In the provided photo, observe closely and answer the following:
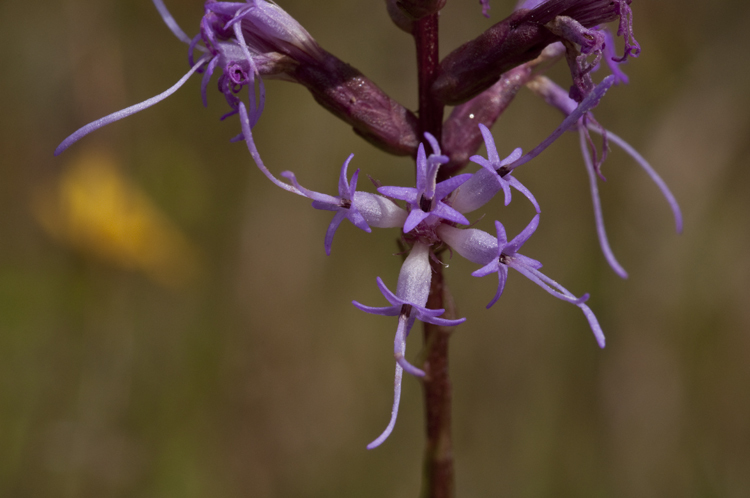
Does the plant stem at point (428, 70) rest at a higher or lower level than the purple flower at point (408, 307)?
higher

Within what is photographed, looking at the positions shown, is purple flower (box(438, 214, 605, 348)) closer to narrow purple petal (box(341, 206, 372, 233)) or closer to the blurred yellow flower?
narrow purple petal (box(341, 206, 372, 233))

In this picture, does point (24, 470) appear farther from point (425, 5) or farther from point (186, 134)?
point (425, 5)

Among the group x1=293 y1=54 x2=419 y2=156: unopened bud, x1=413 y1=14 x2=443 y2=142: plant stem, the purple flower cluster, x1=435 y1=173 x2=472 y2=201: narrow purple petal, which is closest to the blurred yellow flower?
the purple flower cluster

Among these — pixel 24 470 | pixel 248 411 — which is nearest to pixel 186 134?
pixel 248 411

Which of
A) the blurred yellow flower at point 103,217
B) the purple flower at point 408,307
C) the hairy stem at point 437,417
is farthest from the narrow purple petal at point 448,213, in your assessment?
the blurred yellow flower at point 103,217

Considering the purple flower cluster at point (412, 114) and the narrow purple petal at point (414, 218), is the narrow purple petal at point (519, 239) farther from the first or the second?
the narrow purple petal at point (414, 218)

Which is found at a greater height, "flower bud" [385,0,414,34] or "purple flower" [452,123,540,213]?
"flower bud" [385,0,414,34]

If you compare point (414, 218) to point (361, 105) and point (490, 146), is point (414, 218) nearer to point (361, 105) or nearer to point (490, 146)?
point (490, 146)

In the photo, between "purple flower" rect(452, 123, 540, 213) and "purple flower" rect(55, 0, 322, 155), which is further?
"purple flower" rect(55, 0, 322, 155)
